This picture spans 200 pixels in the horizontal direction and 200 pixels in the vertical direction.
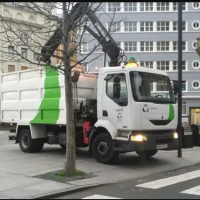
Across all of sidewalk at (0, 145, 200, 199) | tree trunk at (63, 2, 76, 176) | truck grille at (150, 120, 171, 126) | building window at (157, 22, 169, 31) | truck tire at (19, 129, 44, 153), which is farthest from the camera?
building window at (157, 22, 169, 31)

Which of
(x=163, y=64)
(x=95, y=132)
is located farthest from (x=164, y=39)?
(x=95, y=132)

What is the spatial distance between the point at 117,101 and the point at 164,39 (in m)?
46.2

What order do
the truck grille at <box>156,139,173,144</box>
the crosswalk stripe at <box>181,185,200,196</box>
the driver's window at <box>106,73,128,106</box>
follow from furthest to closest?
the truck grille at <box>156,139,173,144</box> < the driver's window at <box>106,73,128,106</box> < the crosswalk stripe at <box>181,185,200,196</box>

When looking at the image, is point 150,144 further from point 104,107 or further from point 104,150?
point 104,107

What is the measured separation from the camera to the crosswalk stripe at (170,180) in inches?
320

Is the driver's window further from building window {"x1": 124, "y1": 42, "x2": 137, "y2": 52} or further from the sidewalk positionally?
building window {"x1": 124, "y1": 42, "x2": 137, "y2": 52}

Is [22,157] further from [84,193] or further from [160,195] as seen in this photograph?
[160,195]

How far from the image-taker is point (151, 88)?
34.8ft

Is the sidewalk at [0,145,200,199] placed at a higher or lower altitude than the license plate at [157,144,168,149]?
lower

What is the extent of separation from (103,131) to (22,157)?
3345mm

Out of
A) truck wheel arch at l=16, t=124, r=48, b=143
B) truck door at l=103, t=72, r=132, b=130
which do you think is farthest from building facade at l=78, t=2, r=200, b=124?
truck door at l=103, t=72, r=132, b=130

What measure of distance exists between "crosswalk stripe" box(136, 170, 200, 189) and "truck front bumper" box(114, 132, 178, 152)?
1.17m

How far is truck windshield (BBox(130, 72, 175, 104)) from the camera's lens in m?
10.2

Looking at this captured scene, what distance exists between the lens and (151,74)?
10.8 metres
